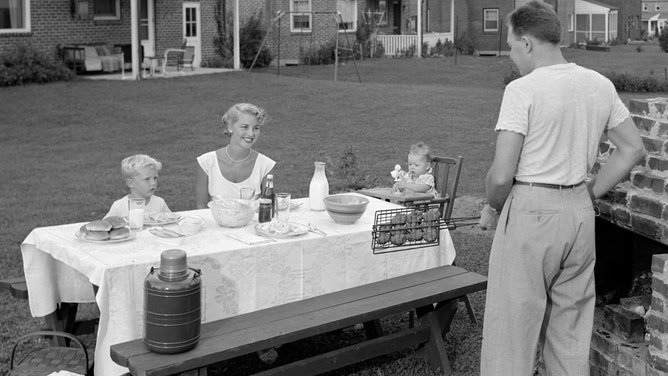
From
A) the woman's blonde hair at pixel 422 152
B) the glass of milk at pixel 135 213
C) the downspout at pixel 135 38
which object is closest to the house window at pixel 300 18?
the downspout at pixel 135 38

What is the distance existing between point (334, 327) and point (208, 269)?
2.31ft

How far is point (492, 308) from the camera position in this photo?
13.1 feet

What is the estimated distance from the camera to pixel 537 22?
3.70 meters

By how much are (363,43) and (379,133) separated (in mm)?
17869

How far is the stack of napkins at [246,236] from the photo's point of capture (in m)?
4.68

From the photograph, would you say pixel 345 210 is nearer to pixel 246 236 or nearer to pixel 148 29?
pixel 246 236

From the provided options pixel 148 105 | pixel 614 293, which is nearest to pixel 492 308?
pixel 614 293

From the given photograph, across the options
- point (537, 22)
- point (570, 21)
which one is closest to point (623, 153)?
point (537, 22)

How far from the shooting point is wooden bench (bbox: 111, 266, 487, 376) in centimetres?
394

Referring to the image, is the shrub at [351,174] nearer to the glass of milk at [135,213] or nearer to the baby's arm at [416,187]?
the baby's arm at [416,187]

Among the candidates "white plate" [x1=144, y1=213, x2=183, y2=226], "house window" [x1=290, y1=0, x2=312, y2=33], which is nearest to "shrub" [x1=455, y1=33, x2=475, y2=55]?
"house window" [x1=290, y1=0, x2=312, y2=33]

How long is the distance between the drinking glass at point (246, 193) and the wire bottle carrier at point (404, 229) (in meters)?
0.83

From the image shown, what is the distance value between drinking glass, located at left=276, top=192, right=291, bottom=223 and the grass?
0.97 m

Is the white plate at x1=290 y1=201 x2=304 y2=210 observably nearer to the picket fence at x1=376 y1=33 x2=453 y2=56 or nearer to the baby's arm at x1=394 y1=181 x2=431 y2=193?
the baby's arm at x1=394 y1=181 x2=431 y2=193
